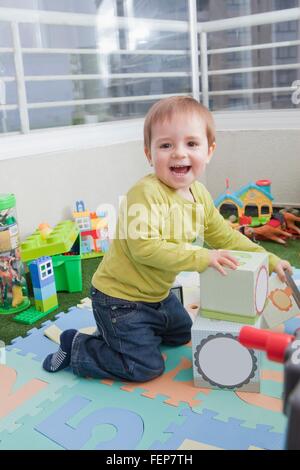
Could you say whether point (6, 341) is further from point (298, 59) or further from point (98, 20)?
point (298, 59)

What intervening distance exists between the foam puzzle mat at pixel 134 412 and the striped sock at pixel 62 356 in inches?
0.6

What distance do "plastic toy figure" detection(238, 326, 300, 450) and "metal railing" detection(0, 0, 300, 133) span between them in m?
1.44

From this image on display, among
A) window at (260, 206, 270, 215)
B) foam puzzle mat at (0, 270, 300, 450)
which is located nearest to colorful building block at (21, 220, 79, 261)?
foam puzzle mat at (0, 270, 300, 450)

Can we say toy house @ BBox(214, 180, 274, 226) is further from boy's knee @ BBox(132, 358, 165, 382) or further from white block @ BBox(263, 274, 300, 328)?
boy's knee @ BBox(132, 358, 165, 382)

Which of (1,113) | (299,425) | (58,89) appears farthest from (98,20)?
(299,425)

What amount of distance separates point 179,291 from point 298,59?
134 centimetres

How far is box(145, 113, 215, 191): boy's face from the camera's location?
89 centimetres

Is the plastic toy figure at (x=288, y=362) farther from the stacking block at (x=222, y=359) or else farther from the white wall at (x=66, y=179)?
the white wall at (x=66, y=179)

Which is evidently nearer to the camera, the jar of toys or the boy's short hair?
the boy's short hair

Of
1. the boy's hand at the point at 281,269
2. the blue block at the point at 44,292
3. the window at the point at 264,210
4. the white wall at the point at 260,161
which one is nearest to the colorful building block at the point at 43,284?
the blue block at the point at 44,292

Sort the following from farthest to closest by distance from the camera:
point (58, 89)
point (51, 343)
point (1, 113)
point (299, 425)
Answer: point (58, 89), point (1, 113), point (51, 343), point (299, 425)

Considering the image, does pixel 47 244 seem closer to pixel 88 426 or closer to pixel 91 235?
pixel 91 235
